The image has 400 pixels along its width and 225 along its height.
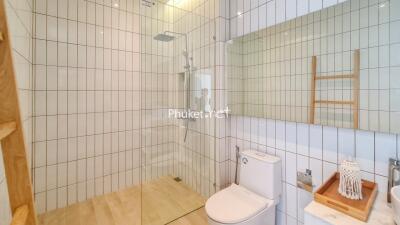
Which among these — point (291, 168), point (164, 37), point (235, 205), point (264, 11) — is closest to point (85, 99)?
point (164, 37)

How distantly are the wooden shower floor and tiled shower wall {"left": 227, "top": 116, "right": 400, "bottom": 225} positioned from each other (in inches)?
34.2

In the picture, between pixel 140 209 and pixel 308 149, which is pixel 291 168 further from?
pixel 140 209

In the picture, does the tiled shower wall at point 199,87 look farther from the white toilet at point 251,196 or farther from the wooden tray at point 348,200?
the wooden tray at point 348,200

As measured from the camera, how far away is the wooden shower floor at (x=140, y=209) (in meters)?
1.84

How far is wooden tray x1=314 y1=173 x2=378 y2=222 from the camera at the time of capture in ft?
3.05

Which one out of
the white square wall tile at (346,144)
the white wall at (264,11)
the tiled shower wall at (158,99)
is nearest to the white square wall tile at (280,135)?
the white square wall tile at (346,144)

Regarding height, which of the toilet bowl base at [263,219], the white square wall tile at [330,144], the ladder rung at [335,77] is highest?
the ladder rung at [335,77]

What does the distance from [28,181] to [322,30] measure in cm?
176

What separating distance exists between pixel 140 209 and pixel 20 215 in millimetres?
1624

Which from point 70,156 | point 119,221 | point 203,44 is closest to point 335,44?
point 203,44

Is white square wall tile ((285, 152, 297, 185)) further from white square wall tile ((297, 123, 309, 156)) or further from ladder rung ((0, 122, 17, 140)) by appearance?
ladder rung ((0, 122, 17, 140))

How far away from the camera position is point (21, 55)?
4.64ft

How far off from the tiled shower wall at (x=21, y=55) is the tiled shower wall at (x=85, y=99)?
13 centimetres

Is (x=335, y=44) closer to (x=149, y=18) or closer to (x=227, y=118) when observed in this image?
(x=227, y=118)
